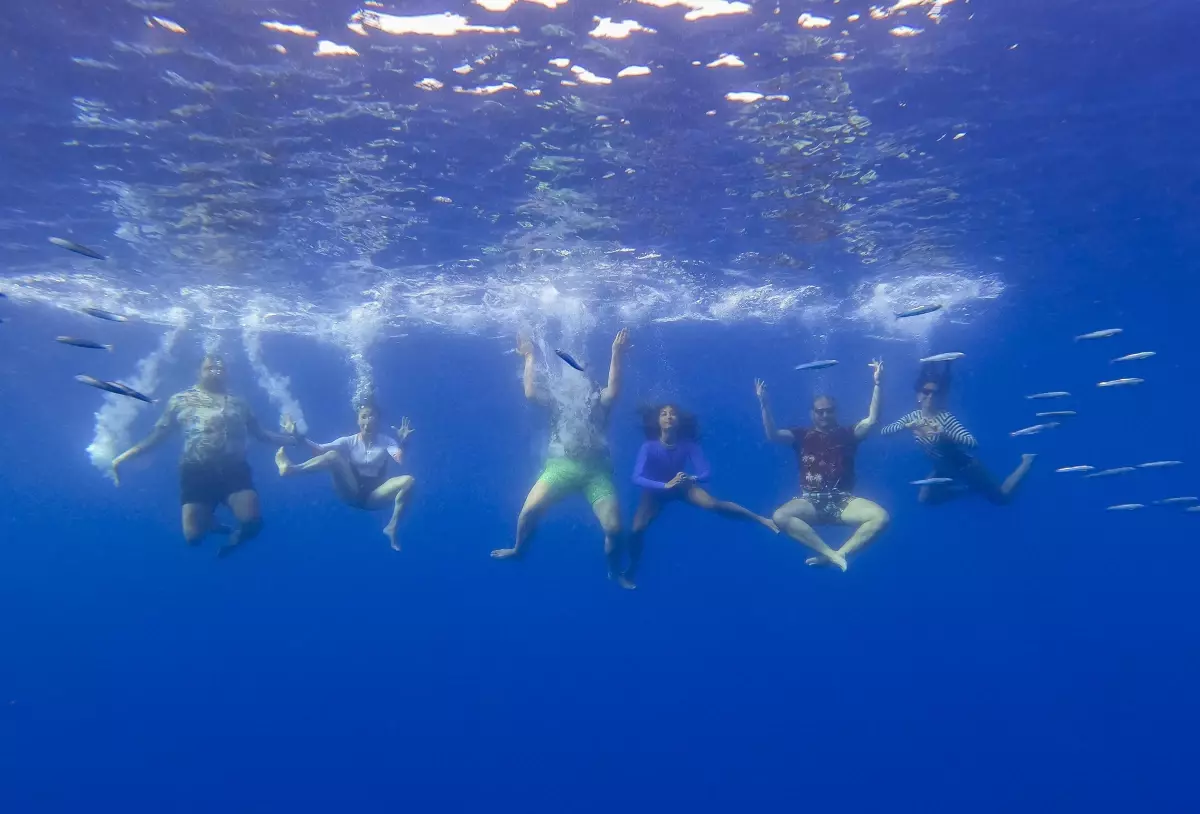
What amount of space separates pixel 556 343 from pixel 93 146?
17407 mm

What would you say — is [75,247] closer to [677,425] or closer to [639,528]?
[677,425]

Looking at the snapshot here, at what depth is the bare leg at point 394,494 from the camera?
556 inches

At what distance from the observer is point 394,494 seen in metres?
14.2

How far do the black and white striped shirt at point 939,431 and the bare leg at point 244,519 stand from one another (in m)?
11.2

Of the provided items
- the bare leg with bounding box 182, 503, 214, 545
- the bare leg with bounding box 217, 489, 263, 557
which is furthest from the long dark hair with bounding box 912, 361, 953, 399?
the bare leg with bounding box 182, 503, 214, 545

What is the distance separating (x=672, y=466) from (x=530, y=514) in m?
2.62

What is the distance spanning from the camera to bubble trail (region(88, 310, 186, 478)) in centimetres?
2847

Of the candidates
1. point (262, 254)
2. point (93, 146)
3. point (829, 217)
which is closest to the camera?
point (93, 146)

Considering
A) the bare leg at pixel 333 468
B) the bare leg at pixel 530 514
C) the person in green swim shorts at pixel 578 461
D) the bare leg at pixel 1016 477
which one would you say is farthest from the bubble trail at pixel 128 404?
the bare leg at pixel 1016 477

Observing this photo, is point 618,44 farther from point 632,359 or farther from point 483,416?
point 483,416

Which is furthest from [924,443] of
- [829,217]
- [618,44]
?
[618,44]

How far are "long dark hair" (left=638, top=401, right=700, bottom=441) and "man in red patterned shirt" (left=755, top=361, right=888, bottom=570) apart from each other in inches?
52.8

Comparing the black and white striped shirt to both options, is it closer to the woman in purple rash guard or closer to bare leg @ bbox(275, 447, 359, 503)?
the woman in purple rash guard

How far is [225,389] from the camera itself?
13758mm
